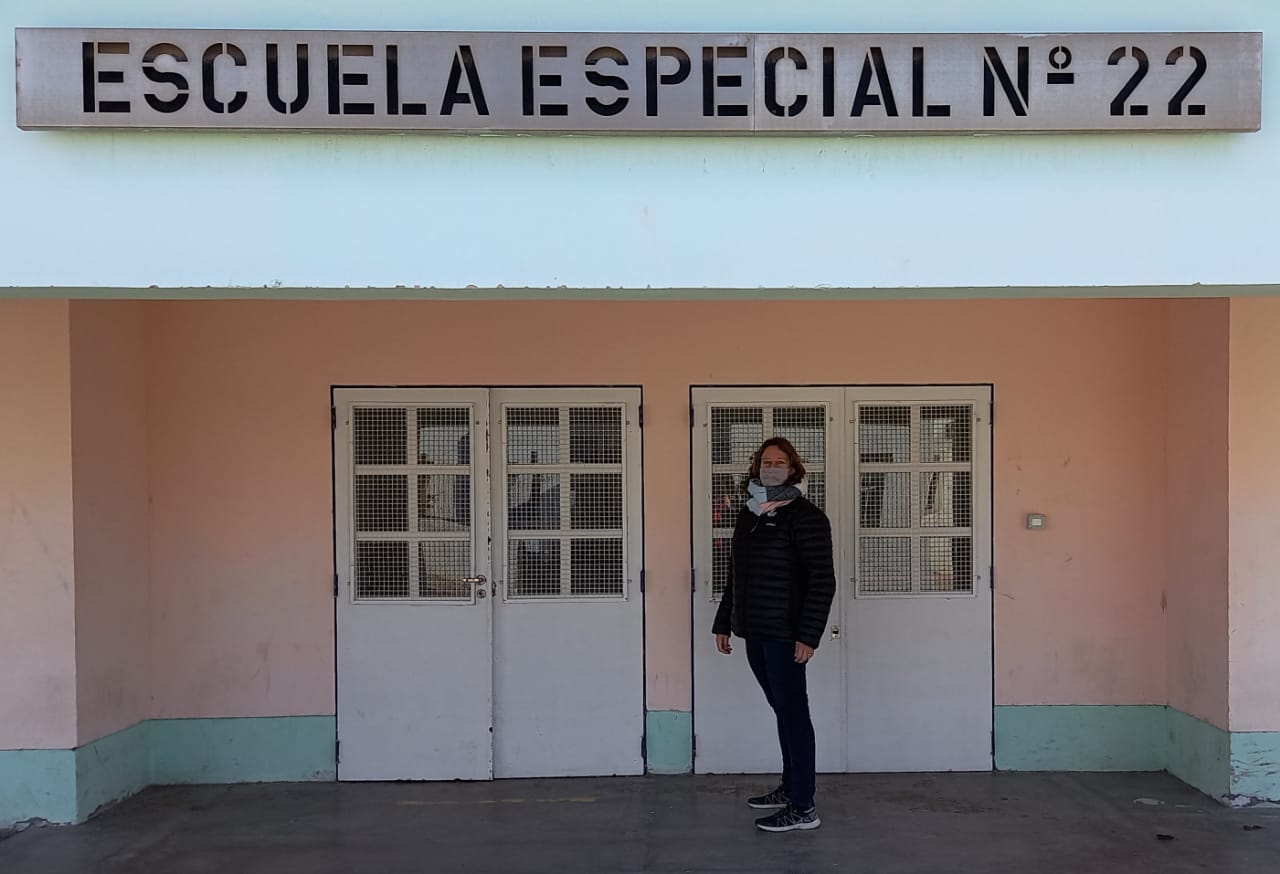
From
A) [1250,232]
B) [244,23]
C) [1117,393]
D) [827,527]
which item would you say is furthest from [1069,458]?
[244,23]

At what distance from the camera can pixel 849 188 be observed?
143 inches

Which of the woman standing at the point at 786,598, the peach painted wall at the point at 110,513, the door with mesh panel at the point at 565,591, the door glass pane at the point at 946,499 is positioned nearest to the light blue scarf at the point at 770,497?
the woman standing at the point at 786,598

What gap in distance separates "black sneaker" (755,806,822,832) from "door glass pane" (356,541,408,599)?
2.06m

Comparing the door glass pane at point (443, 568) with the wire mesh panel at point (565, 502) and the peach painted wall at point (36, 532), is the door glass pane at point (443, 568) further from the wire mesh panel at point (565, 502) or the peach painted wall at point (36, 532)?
the peach painted wall at point (36, 532)

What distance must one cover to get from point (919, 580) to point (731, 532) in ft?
3.22

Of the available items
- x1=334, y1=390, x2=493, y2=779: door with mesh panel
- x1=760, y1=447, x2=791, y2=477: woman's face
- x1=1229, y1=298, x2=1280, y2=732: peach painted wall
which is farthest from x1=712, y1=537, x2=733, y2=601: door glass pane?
x1=1229, y1=298, x2=1280, y2=732: peach painted wall

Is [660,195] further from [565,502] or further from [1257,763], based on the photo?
[1257,763]

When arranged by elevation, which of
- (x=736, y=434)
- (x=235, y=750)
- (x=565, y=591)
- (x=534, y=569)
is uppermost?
(x=736, y=434)

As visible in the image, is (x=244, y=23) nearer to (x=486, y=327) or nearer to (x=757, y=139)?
(x=757, y=139)

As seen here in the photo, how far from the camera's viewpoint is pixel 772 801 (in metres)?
4.98

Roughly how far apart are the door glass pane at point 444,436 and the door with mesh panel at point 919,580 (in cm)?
192

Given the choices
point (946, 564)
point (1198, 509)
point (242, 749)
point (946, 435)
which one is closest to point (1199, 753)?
point (1198, 509)

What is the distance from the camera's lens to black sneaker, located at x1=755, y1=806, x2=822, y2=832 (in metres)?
4.81

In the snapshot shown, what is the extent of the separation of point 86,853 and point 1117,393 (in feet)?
17.0
